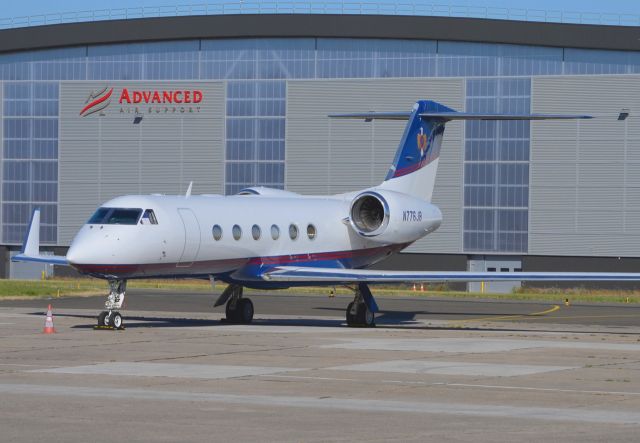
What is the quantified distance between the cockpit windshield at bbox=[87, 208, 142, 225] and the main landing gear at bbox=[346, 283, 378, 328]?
6.16 m

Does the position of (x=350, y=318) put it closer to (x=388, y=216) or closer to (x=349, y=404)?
(x=388, y=216)

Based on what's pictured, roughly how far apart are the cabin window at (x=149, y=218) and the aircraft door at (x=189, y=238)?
0.85m

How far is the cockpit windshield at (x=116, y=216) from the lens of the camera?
27969 mm

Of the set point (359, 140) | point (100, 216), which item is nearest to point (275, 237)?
point (100, 216)

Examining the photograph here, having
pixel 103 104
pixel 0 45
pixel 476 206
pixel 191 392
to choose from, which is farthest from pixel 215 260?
pixel 0 45

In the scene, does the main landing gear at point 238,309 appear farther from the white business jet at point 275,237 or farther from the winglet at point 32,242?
the winglet at point 32,242

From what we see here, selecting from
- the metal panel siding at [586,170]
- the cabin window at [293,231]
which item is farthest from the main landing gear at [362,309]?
the metal panel siding at [586,170]

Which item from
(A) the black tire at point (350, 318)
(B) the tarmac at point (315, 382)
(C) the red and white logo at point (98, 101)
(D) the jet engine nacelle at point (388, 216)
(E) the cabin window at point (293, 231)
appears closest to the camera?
(B) the tarmac at point (315, 382)

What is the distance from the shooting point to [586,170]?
64938 mm

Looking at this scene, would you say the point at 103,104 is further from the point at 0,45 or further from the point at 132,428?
the point at 132,428

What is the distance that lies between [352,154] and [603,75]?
1412cm

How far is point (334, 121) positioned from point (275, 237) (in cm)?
3768

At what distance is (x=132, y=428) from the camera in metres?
13.1

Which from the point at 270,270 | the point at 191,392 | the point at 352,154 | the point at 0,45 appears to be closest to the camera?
the point at 191,392
